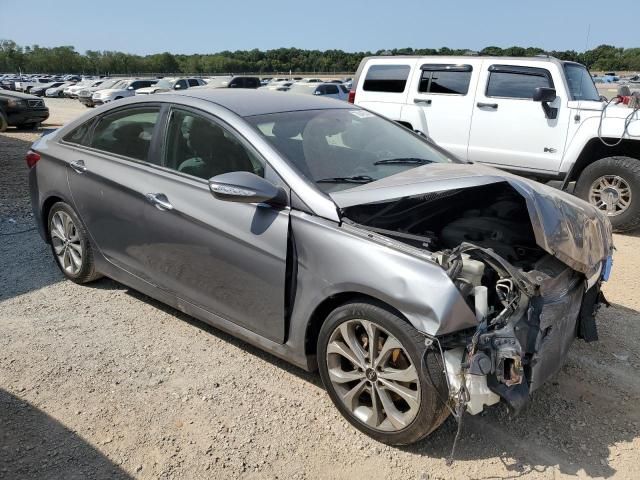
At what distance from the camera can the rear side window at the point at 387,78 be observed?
27.6ft

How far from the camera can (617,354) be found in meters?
3.57

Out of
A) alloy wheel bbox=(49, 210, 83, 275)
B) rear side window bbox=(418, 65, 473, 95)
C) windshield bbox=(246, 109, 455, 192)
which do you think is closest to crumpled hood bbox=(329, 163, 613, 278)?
windshield bbox=(246, 109, 455, 192)

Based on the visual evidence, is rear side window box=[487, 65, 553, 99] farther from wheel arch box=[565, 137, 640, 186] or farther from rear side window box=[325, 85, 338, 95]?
rear side window box=[325, 85, 338, 95]

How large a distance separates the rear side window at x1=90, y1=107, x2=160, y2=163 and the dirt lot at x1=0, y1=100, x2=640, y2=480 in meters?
Answer: 1.21

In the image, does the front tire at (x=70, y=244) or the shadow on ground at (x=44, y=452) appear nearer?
the shadow on ground at (x=44, y=452)

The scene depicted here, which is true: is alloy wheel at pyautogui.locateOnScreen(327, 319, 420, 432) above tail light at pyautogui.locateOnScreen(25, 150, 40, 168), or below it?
below

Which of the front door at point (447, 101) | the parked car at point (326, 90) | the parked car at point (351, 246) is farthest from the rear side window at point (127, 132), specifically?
the parked car at point (326, 90)

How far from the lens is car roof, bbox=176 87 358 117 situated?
11.2 ft

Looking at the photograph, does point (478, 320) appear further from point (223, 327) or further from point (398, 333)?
point (223, 327)

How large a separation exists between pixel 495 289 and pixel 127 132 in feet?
9.13

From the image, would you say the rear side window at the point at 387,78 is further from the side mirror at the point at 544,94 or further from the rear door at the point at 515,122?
the side mirror at the point at 544,94

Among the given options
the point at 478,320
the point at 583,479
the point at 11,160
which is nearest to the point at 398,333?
the point at 478,320

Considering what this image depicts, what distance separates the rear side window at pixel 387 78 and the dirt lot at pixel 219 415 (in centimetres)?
539

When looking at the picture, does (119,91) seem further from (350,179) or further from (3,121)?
(350,179)
